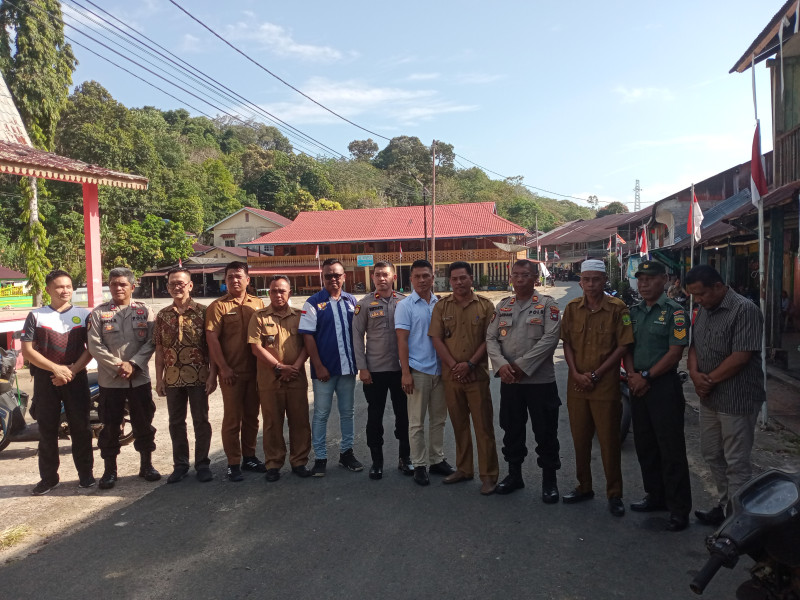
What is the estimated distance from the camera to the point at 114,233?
37.0m

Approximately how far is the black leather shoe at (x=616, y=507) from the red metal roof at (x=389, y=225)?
3558 centimetres

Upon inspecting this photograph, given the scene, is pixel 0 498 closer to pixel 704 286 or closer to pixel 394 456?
pixel 394 456

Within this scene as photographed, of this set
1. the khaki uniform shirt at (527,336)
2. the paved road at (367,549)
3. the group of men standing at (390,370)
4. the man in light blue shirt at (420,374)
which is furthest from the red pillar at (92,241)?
the khaki uniform shirt at (527,336)

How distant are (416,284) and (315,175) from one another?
57.8 meters

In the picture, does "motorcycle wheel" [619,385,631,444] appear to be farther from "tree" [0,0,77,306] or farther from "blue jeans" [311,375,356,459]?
"tree" [0,0,77,306]

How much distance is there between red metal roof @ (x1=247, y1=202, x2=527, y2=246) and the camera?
39656mm

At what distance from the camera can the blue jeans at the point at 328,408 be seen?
4668 mm

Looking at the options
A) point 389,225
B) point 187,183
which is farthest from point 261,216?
point 389,225

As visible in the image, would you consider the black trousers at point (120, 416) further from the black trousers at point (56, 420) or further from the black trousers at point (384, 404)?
the black trousers at point (384, 404)

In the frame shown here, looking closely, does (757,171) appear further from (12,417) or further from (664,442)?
(12,417)

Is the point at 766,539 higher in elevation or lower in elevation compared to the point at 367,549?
higher

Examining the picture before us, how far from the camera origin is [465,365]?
4.18 m

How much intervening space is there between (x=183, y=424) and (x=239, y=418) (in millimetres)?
458

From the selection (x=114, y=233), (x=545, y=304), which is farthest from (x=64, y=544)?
(x=114, y=233)
